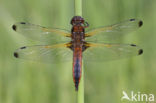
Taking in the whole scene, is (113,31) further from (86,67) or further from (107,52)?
(86,67)

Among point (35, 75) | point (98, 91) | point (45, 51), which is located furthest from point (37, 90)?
point (98, 91)

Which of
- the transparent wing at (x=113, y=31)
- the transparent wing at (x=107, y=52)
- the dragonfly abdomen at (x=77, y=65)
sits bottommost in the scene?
the dragonfly abdomen at (x=77, y=65)

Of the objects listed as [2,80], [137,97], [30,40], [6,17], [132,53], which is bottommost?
[137,97]

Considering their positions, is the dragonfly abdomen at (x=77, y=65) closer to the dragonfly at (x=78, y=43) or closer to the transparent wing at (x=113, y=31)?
the dragonfly at (x=78, y=43)

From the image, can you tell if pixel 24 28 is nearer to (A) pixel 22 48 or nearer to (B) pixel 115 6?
(A) pixel 22 48

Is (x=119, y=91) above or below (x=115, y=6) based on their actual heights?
below

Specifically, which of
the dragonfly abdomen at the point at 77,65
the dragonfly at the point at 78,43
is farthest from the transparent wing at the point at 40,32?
the dragonfly abdomen at the point at 77,65
